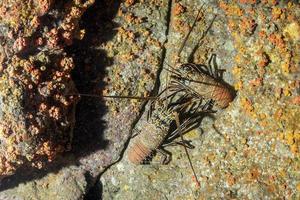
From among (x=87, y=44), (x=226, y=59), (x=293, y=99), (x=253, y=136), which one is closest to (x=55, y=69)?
(x=87, y=44)

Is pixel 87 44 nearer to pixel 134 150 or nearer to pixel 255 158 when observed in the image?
pixel 134 150

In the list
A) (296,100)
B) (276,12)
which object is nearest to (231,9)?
(276,12)

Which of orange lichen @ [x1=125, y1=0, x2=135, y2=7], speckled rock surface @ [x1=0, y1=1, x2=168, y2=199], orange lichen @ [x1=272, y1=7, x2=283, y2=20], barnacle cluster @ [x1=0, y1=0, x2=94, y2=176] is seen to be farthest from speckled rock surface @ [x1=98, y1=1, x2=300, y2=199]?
barnacle cluster @ [x1=0, y1=0, x2=94, y2=176]

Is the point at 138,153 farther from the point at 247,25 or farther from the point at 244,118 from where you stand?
the point at 247,25

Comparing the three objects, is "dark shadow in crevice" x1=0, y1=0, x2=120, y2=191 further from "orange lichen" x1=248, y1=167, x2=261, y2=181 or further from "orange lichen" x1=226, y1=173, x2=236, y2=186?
"orange lichen" x1=248, y1=167, x2=261, y2=181

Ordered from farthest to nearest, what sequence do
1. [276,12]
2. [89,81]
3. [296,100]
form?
[89,81] < [276,12] < [296,100]

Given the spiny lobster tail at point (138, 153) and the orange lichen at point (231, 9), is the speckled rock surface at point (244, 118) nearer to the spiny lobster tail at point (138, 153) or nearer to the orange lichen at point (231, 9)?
the orange lichen at point (231, 9)
